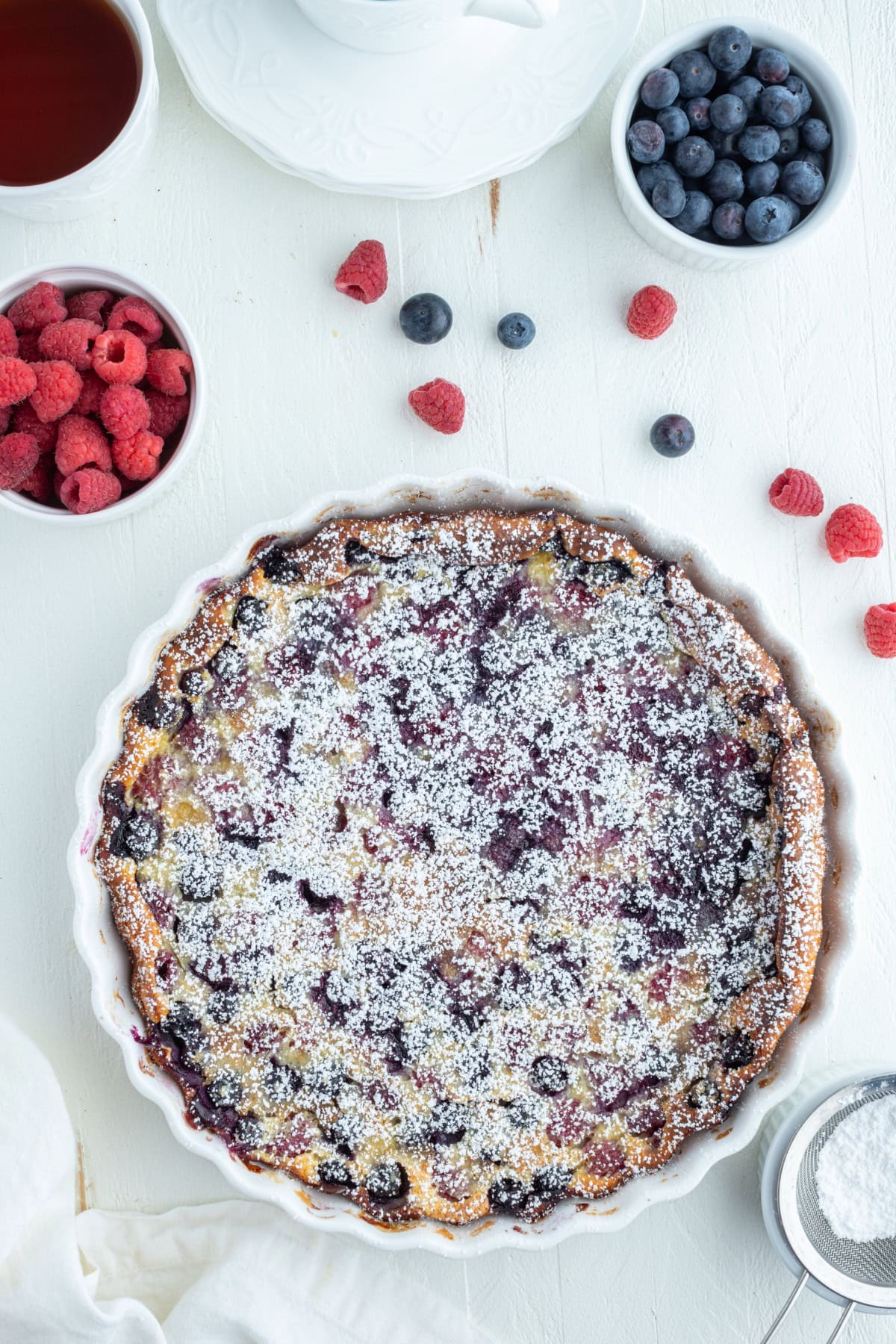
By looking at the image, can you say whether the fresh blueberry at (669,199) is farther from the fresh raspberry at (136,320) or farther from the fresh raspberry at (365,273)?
the fresh raspberry at (136,320)

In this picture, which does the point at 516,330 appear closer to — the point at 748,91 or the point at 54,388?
the point at 748,91

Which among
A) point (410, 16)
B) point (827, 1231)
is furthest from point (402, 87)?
point (827, 1231)

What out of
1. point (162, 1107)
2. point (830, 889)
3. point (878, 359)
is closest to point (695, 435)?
point (878, 359)

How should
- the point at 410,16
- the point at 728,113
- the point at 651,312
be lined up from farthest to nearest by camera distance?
1. the point at 651,312
2. the point at 728,113
3. the point at 410,16

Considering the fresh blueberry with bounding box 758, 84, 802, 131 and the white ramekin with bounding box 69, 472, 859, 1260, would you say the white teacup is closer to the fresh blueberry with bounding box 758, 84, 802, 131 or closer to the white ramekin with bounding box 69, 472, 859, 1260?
the fresh blueberry with bounding box 758, 84, 802, 131

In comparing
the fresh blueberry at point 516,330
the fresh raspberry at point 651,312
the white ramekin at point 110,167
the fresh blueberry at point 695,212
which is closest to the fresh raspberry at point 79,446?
the white ramekin at point 110,167

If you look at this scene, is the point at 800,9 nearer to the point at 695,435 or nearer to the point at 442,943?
the point at 695,435

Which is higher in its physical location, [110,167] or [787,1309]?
[110,167]
